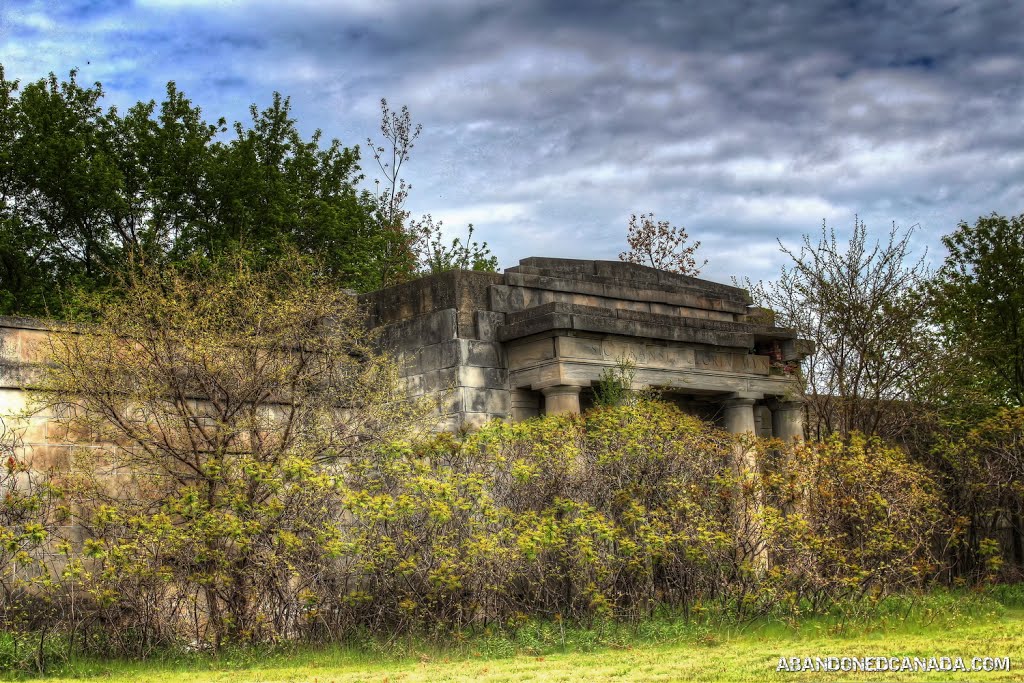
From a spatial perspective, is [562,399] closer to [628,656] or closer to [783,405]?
[783,405]

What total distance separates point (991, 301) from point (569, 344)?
11711 millimetres

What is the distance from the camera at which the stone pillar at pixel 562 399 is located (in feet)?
59.7

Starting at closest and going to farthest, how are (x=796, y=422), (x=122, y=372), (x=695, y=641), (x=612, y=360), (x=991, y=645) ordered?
1. (x=991, y=645)
2. (x=695, y=641)
3. (x=122, y=372)
4. (x=612, y=360)
5. (x=796, y=422)

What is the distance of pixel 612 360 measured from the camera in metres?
18.9

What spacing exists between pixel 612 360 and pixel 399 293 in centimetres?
370

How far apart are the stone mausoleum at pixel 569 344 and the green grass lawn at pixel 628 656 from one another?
5686 mm

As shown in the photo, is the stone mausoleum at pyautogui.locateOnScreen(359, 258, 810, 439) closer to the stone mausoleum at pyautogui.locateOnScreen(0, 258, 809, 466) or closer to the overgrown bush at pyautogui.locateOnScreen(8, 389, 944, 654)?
the stone mausoleum at pyautogui.locateOnScreen(0, 258, 809, 466)

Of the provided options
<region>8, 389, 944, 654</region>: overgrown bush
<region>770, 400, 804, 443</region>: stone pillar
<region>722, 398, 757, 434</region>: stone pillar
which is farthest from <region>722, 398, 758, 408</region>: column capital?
<region>8, 389, 944, 654</region>: overgrown bush

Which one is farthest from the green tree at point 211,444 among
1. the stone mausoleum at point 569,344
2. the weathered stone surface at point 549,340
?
the stone mausoleum at point 569,344

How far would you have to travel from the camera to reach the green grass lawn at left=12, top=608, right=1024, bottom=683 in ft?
31.8

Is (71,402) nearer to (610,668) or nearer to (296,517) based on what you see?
(296,517)

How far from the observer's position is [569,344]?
727 inches

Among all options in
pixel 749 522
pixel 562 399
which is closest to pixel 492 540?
pixel 749 522

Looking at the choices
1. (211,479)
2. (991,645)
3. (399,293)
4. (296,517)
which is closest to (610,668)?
(991,645)
